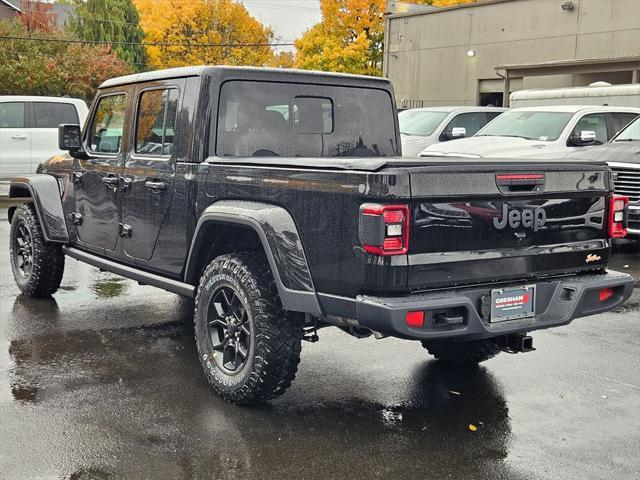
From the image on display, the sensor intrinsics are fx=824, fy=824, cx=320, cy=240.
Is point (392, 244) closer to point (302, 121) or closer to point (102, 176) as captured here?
point (302, 121)

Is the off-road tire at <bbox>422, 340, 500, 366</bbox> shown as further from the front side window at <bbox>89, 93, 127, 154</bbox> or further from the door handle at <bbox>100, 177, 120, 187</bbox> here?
the front side window at <bbox>89, 93, 127, 154</bbox>

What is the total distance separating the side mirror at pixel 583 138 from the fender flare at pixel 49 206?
735 cm

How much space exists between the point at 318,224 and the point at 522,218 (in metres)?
1.11

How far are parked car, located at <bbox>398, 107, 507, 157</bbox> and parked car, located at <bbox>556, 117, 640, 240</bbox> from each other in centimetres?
419

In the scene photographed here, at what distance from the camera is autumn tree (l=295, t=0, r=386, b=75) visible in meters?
46.1

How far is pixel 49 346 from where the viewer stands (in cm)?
590

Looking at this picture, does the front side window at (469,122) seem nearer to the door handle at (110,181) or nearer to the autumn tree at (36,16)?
the door handle at (110,181)

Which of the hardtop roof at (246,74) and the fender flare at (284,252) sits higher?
the hardtop roof at (246,74)

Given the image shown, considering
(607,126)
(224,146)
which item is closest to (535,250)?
(224,146)

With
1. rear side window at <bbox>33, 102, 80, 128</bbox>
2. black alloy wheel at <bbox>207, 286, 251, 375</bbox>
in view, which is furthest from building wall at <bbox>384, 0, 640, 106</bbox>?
black alloy wheel at <bbox>207, 286, 251, 375</bbox>

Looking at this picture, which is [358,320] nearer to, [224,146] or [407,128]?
[224,146]

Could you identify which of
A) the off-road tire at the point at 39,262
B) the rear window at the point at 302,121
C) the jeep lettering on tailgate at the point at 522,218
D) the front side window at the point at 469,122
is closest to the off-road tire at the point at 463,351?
the jeep lettering on tailgate at the point at 522,218

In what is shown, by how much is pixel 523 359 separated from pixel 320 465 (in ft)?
8.00

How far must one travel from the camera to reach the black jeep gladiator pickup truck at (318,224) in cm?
403
